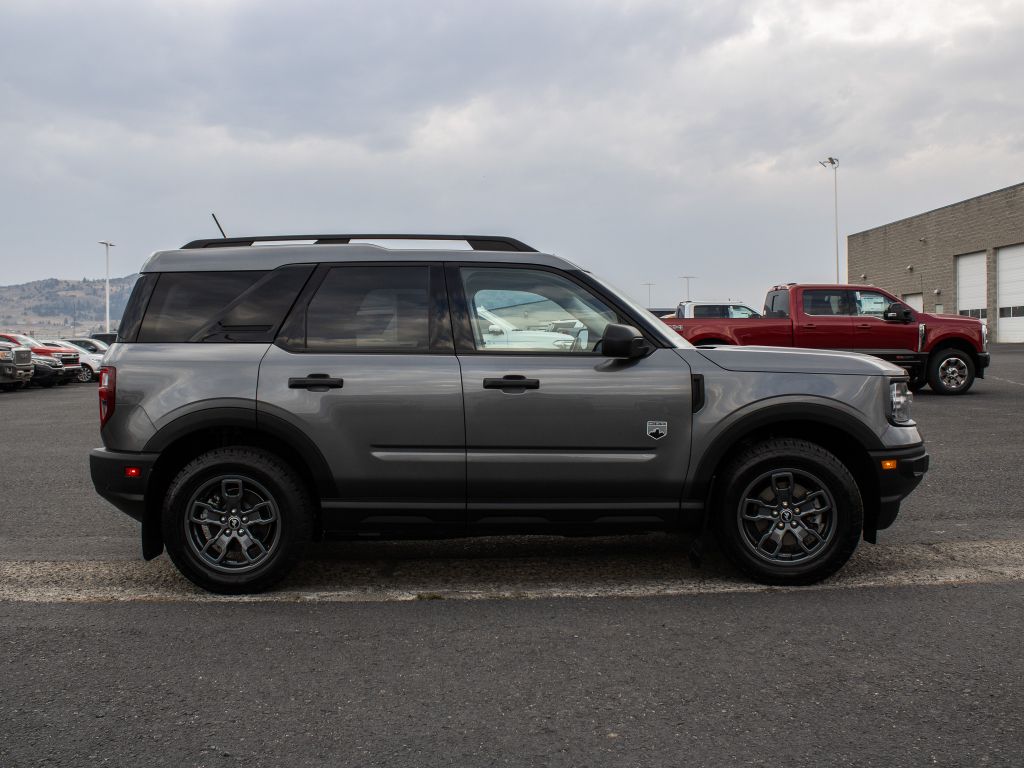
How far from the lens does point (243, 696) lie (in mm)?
3361

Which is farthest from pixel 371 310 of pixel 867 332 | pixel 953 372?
pixel 953 372

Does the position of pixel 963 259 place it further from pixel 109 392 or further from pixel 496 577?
pixel 109 392

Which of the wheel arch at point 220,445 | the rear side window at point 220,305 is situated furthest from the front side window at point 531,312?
the wheel arch at point 220,445

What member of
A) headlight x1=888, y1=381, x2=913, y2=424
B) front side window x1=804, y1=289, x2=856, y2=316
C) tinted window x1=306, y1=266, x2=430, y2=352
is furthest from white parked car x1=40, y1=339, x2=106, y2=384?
headlight x1=888, y1=381, x2=913, y2=424

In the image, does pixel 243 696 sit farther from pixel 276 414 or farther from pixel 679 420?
pixel 679 420

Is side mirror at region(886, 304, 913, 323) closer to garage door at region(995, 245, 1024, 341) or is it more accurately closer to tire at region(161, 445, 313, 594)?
tire at region(161, 445, 313, 594)

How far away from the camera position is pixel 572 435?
4.59 metres

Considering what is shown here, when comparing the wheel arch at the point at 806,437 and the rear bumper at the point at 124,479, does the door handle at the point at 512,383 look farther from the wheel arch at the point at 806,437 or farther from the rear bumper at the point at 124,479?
the rear bumper at the point at 124,479

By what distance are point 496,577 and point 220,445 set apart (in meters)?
1.66

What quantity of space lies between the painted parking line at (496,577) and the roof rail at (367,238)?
6.00 ft

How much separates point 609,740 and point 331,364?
2452mm

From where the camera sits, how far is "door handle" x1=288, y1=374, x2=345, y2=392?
4602mm

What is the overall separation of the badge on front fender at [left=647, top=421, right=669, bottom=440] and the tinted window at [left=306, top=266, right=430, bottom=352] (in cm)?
123

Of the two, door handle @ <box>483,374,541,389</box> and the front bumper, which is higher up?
door handle @ <box>483,374,541,389</box>
